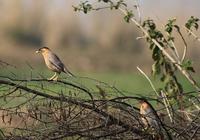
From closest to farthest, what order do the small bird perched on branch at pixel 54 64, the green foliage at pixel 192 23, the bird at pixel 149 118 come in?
the bird at pixel 149 118, the green foliage at pixel 192 23, the small bird perched on branch at pixel 54 64

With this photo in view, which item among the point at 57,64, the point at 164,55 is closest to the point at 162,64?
the point at 164,55

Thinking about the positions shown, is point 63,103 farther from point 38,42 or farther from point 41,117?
point 38,42

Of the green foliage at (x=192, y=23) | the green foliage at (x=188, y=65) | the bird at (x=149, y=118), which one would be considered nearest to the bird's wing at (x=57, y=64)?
the green foliage at (x=192, y=23)

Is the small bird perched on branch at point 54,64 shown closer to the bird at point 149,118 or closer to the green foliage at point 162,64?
the green foliage at point 162,64

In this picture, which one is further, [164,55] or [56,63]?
[56,63]

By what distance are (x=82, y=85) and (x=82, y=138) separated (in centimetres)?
34

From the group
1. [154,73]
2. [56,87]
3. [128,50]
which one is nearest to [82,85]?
[56,87]

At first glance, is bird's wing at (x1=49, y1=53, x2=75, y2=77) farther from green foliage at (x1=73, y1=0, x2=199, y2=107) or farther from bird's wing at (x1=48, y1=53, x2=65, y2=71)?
green foliage at (x1=73, y1=0, x2=199, y2=107)

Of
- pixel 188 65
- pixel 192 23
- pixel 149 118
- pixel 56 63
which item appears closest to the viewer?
pixel 149 118

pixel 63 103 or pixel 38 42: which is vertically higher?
pixel 38 42

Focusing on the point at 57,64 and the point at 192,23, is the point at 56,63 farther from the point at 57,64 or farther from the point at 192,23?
the point at 192,23

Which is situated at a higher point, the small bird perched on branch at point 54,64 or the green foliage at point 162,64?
the small bird perched on branch at point 54,64

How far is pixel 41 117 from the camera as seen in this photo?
15.4 feet

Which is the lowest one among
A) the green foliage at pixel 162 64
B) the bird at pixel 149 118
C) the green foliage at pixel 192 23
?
the bird at pixel 149 118
